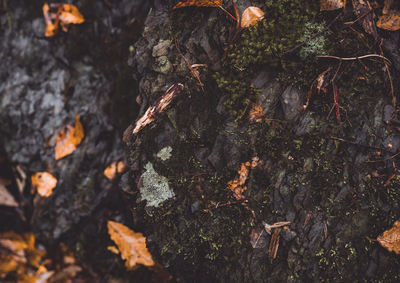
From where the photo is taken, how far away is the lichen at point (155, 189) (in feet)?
5.67

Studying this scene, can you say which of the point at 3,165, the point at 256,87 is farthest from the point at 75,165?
the point at 256,87

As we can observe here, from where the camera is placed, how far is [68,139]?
254cm

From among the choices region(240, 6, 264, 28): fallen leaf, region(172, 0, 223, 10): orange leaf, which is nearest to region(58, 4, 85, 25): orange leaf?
region(172, 0, 223, 10): orange leaf

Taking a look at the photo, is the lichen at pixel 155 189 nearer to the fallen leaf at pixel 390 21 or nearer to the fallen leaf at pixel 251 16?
the fallen leaf at pixel 251 16

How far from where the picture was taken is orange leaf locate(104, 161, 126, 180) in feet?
8.33

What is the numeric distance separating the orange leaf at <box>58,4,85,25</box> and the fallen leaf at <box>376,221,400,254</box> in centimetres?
342

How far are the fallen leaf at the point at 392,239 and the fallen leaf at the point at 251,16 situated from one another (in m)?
1.75

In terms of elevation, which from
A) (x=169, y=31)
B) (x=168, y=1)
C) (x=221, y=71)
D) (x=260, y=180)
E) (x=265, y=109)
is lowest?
(x=260, y=180)

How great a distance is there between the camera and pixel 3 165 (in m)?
2.85

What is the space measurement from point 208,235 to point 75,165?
5.82ft

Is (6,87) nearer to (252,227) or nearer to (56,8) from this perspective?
(56,8)

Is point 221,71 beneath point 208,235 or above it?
above

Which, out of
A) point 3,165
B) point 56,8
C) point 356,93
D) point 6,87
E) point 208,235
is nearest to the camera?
point 356,93

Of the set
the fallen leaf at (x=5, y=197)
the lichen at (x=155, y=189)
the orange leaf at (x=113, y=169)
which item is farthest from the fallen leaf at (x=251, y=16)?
the fallen leaf at (x=5, y=197)
